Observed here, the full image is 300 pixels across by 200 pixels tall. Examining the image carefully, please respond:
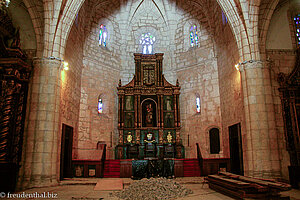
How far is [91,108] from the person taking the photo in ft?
52.4

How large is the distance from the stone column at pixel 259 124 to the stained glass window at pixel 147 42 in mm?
9326

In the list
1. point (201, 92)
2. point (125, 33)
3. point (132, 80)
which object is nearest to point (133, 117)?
point (132, 80)

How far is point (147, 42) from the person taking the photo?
1950 centimetres

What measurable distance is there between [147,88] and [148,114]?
178 centimetres

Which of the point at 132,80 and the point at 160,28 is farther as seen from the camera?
the point at 160,28

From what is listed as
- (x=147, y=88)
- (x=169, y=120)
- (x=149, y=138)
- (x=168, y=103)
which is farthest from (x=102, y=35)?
(x=149, y=138)

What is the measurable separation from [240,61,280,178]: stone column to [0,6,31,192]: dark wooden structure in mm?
9210

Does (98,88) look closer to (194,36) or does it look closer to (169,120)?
(169,120)

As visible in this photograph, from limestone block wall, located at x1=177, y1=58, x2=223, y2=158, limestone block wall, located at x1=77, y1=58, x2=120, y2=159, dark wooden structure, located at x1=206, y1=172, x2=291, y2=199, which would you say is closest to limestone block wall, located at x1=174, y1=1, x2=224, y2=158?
limestone block wall, located at x1=177, y1=58, x2=223, y2=158

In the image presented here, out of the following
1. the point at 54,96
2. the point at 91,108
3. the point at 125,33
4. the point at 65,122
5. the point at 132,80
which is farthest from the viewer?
the point at 125,33

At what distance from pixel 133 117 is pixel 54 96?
700 cm

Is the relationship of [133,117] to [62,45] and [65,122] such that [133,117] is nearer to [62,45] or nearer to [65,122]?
[65,122]

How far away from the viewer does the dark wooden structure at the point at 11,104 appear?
905 cm

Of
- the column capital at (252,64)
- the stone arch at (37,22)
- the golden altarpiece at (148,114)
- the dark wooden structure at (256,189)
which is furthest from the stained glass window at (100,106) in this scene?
the dark wooden structure at (256,189)
